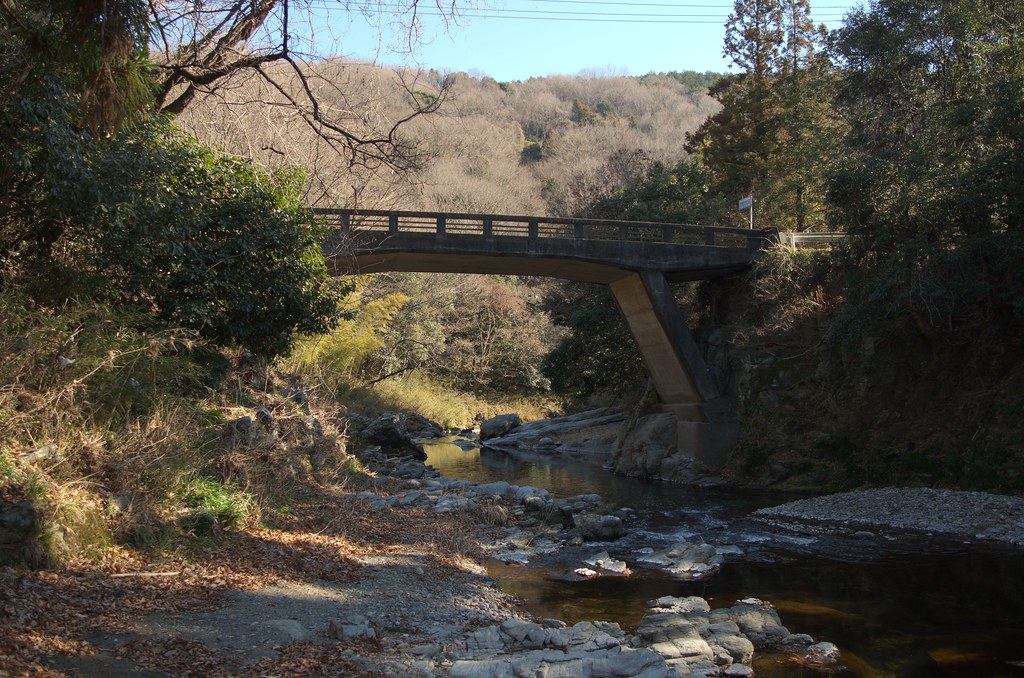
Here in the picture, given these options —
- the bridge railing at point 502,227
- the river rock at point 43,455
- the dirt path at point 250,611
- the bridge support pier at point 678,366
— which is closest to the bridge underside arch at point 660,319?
the bridge support pier at point 678,366

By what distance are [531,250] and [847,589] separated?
42.8ft

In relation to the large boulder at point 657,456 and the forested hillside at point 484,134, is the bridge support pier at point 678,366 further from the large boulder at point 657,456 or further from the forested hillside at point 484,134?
the forested hillside at point 484,134

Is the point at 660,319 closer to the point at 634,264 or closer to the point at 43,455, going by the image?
the point at 634,264

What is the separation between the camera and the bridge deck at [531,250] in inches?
805

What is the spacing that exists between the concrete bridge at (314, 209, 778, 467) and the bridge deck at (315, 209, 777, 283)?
1.1 inches

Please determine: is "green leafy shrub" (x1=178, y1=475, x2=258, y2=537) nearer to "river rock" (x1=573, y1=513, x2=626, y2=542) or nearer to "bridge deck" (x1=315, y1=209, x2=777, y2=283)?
"river rock" (x1=573, y1=513, x2=626, y2=542)

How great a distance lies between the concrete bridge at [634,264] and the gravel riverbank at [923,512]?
5.80 metres

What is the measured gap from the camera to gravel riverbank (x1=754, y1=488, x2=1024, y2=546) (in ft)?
42.9

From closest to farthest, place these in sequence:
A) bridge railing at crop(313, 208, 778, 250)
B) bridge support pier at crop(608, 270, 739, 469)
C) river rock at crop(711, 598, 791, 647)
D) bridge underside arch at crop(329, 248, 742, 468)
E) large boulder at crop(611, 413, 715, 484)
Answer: river rock at crop(711, 598, 791, 647) → bridge railing at crop(313, 208, 778, 250) → large boulder at crop(611, 413, 715, 484) → bridge underside arch at crop(329, 248, 742, 468) → bridge support pier at crop(608, 270, 739, 469)

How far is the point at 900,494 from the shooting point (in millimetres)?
15578

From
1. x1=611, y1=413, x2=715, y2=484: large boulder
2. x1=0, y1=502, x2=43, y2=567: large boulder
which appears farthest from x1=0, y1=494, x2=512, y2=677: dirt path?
x1=611, y1=413, x2=715, y2=484: large boulder

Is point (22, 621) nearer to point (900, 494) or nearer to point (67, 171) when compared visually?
point (67, 171)

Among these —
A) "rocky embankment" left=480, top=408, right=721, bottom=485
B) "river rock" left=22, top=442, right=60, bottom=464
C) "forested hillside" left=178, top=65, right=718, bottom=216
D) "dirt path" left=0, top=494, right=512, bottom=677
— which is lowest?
"rocky embankment" left=480, top=408, right=721, bottom=485

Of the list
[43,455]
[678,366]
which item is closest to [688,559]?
[43,455]
